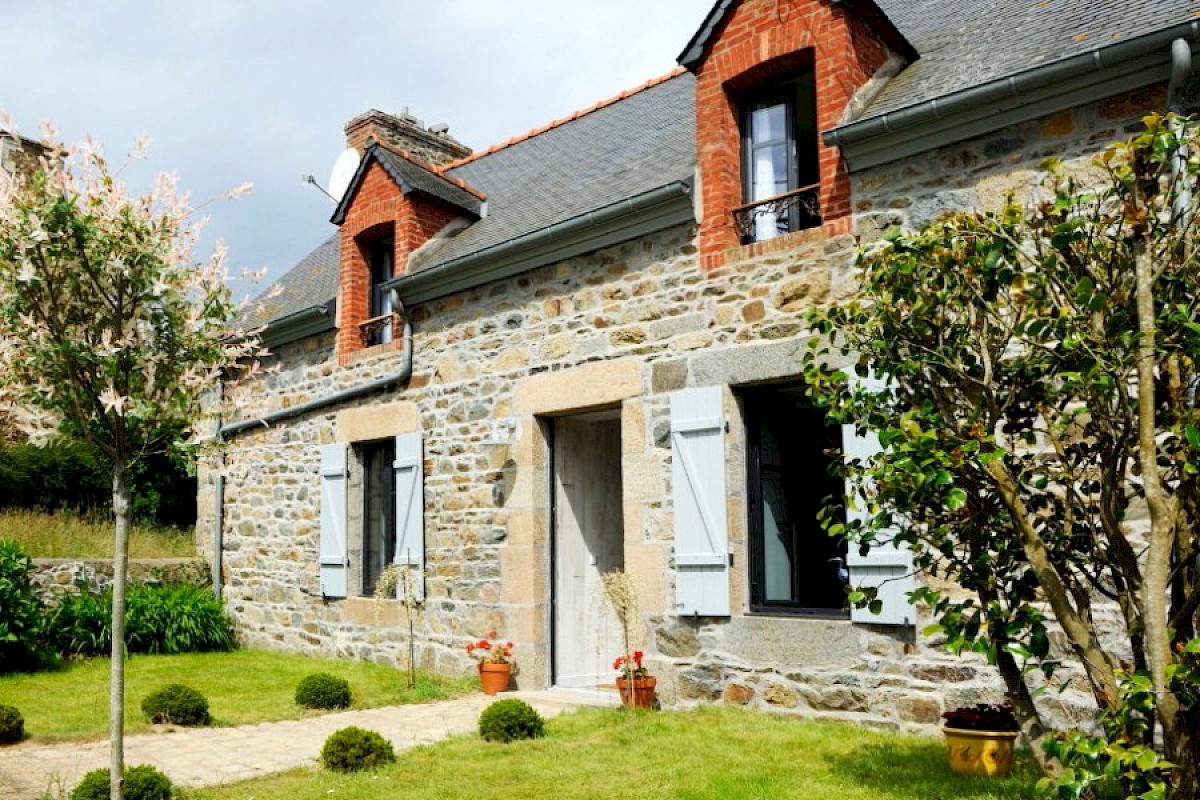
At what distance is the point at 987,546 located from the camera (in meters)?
4.34

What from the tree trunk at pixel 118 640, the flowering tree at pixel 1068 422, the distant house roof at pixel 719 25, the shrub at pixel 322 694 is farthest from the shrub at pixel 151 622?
the flowering tree at pixel 1068 422

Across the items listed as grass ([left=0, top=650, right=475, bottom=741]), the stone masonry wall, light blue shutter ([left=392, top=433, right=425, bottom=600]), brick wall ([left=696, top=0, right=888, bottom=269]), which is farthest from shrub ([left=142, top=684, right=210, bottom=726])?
brick wall ([left=696, top=0, right=888, bottom=269])

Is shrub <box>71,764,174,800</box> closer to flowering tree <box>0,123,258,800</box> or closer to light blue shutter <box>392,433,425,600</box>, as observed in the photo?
flowering tree <box>0,123,258,800</box>

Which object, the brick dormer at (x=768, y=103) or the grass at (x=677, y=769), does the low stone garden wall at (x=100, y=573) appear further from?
the brick dormer at (x=768, y=103)

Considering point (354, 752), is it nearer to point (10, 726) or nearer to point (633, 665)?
point (633, 665)

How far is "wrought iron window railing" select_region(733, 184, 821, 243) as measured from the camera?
23.9ft

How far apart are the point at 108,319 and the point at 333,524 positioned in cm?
627

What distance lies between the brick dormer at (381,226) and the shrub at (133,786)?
19.3 ft

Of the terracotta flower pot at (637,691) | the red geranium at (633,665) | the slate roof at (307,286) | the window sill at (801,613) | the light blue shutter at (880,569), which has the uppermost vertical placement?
the slate roof at (307,286)

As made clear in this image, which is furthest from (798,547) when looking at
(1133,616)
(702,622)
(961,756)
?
(1133,616)

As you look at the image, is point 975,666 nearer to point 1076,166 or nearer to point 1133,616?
point 1133,616

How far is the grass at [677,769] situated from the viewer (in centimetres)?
507

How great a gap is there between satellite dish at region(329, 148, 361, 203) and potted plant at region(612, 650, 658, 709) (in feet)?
27.1

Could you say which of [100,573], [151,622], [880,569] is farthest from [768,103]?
[100,573]
